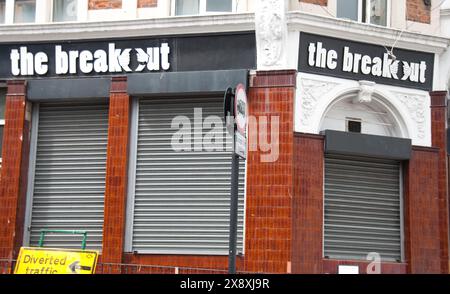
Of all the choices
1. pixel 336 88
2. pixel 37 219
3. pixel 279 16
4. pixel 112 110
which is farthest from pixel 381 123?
pixel 37 219

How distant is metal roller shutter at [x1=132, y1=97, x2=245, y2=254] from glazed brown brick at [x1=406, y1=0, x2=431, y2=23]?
4306 millimetres

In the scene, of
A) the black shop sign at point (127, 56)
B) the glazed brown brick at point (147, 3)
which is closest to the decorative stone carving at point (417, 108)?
the black shop sign at point (127, 56)

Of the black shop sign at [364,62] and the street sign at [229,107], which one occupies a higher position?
the black shop sign at [364,62]

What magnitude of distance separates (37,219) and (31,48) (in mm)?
3551

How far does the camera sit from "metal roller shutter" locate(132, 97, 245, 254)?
1611 cm

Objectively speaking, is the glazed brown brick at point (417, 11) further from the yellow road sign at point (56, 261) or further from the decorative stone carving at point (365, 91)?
the yellow road sign at point (56, 261)

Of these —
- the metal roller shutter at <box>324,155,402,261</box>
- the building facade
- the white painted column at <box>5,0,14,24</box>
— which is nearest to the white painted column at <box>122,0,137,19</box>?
the building facade

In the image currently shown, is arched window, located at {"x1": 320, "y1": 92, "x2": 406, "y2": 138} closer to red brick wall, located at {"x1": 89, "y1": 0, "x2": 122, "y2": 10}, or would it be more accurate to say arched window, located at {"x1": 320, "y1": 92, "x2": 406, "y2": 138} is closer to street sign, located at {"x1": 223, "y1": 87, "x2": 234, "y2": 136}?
red brick wall, located at {"x1": 89, "y1": 0, "x2": 122, "y2": 10}

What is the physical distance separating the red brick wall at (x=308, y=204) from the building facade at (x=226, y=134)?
3 cm

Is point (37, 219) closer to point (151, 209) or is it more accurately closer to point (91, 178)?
point (91, 178)

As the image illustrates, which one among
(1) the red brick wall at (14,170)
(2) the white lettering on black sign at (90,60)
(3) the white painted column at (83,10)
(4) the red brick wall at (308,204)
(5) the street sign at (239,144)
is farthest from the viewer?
(3) the white painted column at (83,10)

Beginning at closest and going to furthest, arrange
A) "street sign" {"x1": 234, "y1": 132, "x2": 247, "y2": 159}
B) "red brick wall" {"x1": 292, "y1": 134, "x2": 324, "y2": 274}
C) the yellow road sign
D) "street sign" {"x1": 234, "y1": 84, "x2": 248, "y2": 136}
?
"street sign" {"x1": 234, "y1": 132, "x2": 247, "y2": 159} → "street sign" {"x1": 234, "y1": 84, "x2": 248, "y2": 136} → the yellow road sign → "red brick wall" {"x1": 292, "y1": 134, "x2": 324, "y2": 274}

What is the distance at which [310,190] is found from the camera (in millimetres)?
15656

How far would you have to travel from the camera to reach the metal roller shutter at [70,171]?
55.2ft
